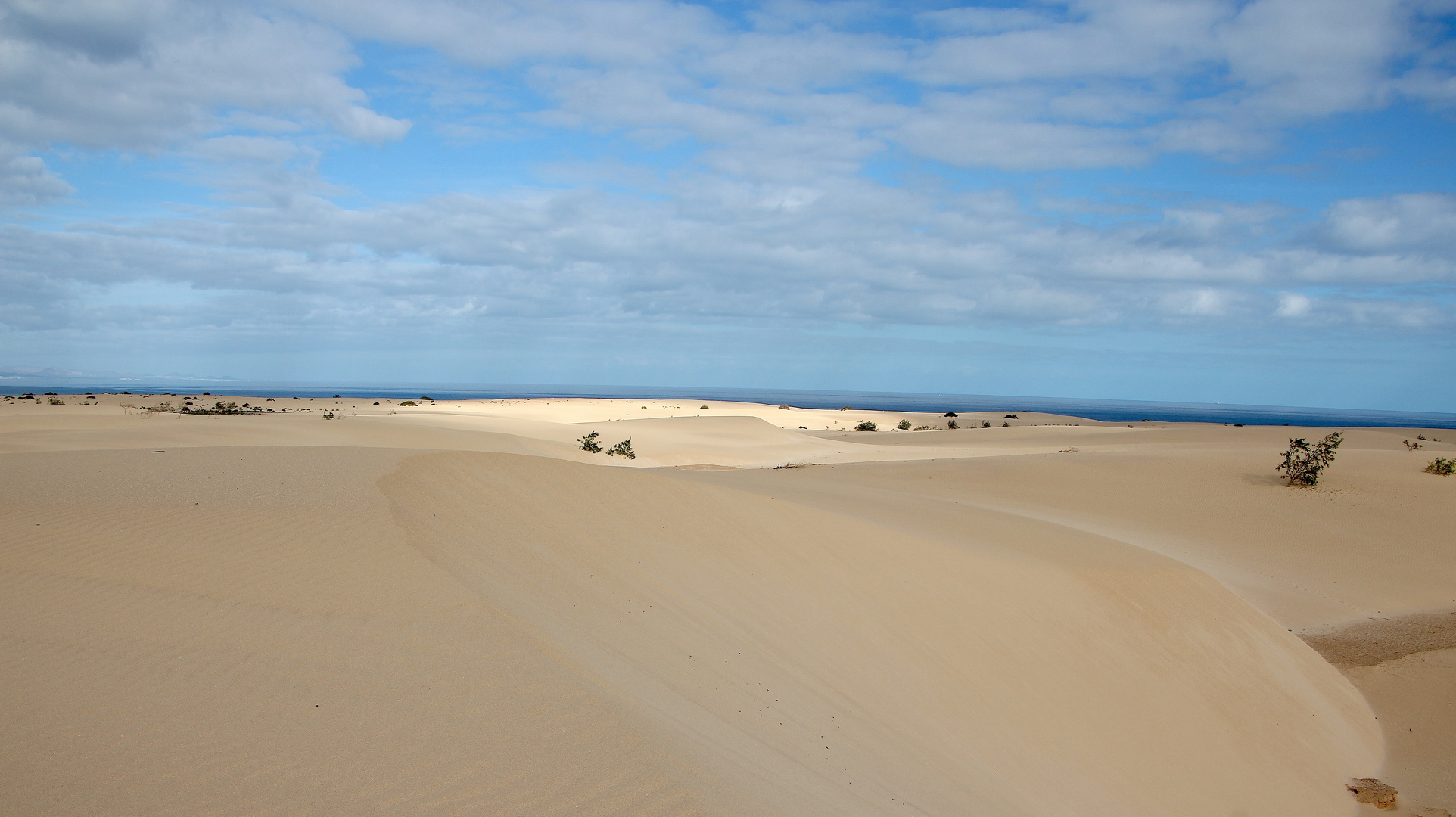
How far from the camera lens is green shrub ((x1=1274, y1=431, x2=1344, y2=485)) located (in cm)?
1634

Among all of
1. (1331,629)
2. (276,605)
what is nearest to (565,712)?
(276,605)

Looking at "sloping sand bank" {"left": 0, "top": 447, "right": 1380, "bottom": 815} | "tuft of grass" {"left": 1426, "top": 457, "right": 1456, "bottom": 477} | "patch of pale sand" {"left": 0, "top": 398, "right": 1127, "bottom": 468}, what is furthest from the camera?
"patch of pale sand" {"left": 0, "top": 398, "right": 1127, "bottom": 468}

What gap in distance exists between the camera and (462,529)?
25.3 ft

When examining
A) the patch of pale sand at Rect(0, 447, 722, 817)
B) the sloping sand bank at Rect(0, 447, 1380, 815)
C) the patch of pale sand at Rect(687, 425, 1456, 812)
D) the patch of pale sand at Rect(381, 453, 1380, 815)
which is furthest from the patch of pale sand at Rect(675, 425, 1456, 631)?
the patch of pale sand at Rect(0, 447, 722, 817)

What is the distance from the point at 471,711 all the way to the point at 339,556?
2.99 m

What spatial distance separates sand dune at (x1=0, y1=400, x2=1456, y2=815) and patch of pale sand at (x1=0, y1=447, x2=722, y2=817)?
0.07ft

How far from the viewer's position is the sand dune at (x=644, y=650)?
3654mm

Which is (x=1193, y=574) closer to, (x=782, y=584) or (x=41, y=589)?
(x=782, y=584)

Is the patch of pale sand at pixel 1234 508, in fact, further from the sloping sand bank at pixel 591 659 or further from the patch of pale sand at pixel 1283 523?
the sloping sand bank at pixel 591 659

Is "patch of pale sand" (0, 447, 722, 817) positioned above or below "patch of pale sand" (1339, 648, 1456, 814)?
above

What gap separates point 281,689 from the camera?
164 inches

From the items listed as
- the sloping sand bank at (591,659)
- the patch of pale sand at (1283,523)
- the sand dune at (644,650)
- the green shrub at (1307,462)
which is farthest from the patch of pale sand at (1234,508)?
the sloping sand bank at (591,659)

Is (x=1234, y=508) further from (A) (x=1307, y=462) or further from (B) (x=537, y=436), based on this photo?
(B) (x=537, y=436)

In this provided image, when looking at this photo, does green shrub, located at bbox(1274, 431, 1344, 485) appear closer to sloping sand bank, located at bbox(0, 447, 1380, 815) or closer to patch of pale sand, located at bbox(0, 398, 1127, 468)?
patch of pale sand, located at bbox(0, 398, 1127, 468)
